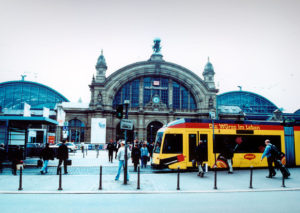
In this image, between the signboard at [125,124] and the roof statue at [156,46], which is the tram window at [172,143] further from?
the roof statue at [156,46]

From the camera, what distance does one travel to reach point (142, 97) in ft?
144

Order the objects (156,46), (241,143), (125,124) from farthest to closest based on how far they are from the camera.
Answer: (156,46), (241,143), (125,124)

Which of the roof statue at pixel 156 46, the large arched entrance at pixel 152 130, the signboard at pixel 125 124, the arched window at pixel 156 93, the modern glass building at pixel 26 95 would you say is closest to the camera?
the signboard at pixel 125 124

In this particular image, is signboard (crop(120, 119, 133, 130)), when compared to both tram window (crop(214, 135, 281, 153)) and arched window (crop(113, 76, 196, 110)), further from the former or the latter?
arched window (crop(113, 76, 196, 110))

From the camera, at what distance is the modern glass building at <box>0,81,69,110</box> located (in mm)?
62938

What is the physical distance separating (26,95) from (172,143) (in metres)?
59.6

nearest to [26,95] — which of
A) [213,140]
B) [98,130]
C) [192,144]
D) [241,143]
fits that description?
[98,130]

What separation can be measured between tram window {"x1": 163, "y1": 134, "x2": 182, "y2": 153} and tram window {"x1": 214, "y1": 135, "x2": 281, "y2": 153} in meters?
2.42

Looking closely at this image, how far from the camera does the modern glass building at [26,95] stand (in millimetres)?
62938

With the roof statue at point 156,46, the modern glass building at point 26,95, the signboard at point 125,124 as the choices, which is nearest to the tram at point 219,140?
the signboard at point 125,124

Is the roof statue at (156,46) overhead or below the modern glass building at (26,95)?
overhead

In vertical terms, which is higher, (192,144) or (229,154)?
(192,144)

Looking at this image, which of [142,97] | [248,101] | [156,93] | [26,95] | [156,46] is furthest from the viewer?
[248,101]

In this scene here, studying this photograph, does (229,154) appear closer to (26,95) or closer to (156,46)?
(156,46)
